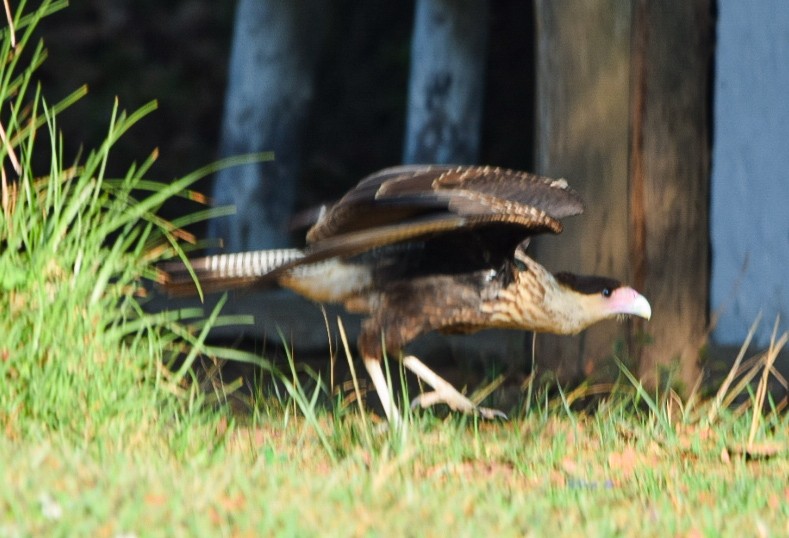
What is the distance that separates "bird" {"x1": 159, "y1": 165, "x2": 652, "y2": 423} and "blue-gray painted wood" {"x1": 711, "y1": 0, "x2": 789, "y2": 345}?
892mm

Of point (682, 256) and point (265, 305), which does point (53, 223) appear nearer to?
point (682, 256)

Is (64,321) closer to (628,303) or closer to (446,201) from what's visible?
(446,201)

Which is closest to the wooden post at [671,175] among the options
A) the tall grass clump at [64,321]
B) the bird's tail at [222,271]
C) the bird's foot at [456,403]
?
the bird's foot at [456,403]

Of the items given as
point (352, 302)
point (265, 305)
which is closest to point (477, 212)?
point (352, 302)

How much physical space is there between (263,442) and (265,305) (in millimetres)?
3117

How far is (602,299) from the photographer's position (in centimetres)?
564

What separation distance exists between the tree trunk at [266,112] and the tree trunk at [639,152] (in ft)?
9.82

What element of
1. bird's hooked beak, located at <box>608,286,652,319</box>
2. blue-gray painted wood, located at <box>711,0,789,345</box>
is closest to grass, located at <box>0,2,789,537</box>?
bird's hooked beak, located at <box>608,286,652,319</box>

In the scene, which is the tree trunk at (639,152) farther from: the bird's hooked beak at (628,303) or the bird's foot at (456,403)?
the bird's foot at (456,403)

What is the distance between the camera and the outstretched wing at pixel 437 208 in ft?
15.7

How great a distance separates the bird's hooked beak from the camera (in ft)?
18.4

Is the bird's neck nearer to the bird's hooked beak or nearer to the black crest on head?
the black crest on head

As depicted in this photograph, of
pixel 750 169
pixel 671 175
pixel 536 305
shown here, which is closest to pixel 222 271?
pixel 536 305

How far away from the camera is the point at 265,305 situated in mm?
7965
